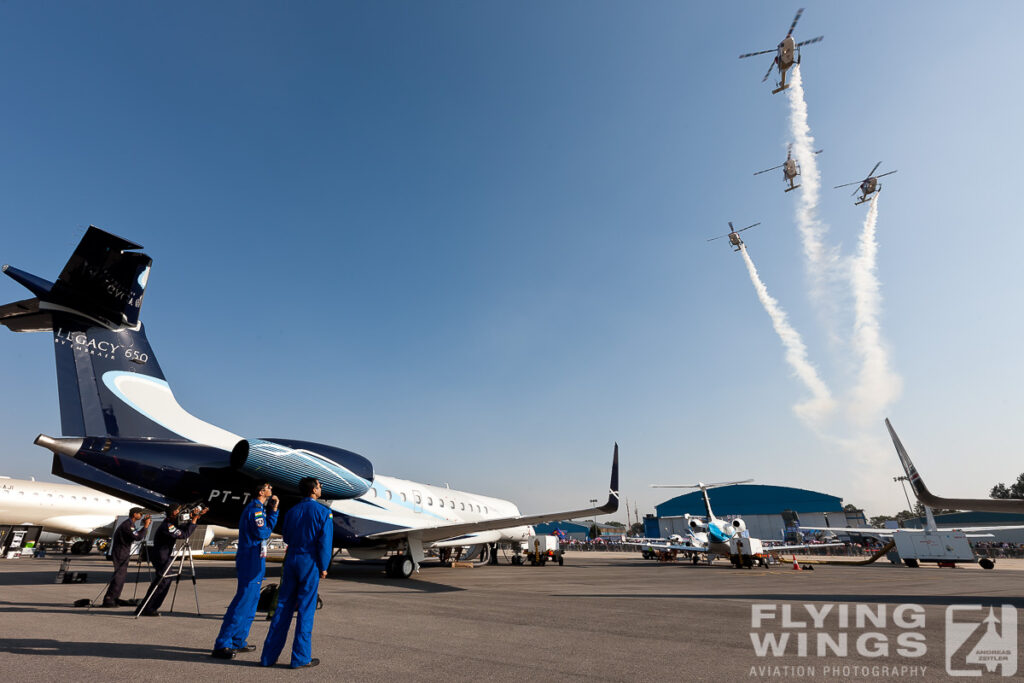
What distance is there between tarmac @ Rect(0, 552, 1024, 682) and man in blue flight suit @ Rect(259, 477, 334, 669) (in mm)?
193

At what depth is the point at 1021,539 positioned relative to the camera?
65188 mm

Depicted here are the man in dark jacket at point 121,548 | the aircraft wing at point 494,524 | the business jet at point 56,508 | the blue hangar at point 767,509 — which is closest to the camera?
the man in dark jacket at point 121,548

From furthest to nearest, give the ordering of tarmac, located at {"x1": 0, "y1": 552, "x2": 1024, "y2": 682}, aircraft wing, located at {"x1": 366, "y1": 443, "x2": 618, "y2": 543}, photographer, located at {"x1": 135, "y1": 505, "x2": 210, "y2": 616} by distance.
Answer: aircraft wing, located at {"x1": 366, "y1": 443, "x2": 618, "y2": 543} < photographer, located at {"x1": 135, "y1": 505, "x2": 210, "y2": 616} < tarmac, located at {"x1": 0, "y1": 552, "x2": 1024, "y2": 682}

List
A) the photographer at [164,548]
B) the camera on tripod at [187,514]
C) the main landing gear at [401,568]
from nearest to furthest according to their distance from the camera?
1. the photographer at [164,548]
2. the camera on tripod at [187,514]
3. the main landing gear at [401,568]

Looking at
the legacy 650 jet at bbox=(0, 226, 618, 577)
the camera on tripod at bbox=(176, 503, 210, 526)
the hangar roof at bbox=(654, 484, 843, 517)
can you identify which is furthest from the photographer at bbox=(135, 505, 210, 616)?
the hangar roof at bbox=(654, 484, 843, 517)

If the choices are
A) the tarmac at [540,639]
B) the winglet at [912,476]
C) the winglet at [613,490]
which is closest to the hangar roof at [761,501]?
the winglet at [613,490]

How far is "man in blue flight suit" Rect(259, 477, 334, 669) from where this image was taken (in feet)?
15.3

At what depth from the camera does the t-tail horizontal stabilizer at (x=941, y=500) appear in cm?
918

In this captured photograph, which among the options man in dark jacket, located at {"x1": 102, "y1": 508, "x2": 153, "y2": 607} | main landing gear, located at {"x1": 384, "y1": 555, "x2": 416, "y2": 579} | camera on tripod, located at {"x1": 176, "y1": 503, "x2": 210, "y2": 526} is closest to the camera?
camera on tripod, located at {"x1": 176, "y1": 503, "x2": 210, "y2": 526}

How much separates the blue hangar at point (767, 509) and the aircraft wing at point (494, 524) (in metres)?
55.5

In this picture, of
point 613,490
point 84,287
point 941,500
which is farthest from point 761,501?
point 84,287

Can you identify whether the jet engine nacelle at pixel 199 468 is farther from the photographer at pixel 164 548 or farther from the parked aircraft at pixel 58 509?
the parked aircraft at pixel 58 509

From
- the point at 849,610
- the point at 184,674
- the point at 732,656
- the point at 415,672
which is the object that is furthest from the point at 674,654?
the point at 849,610

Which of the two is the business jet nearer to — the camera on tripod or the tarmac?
the tarmac
